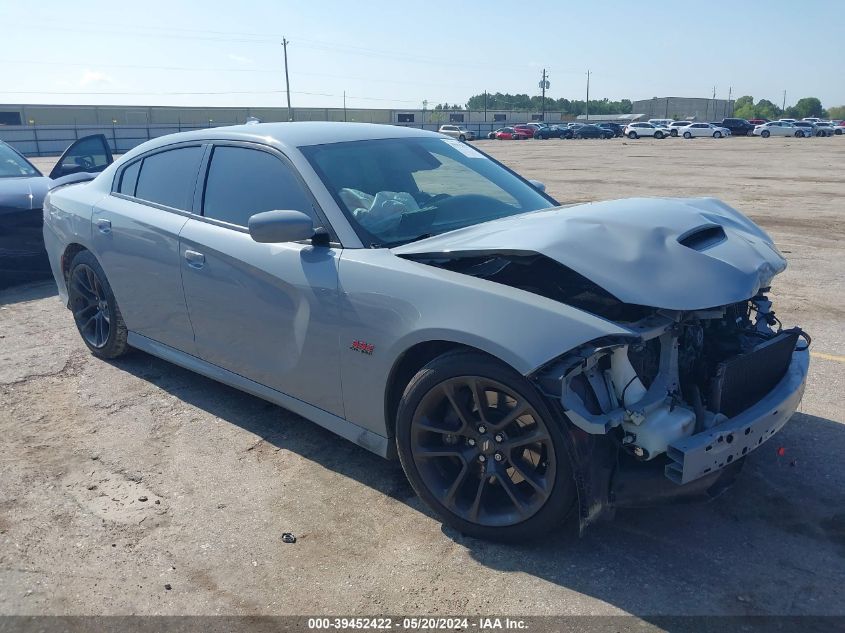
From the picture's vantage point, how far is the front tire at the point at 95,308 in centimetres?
505

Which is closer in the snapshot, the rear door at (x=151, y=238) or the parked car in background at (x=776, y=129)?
the rear door at (x=151, y=238)

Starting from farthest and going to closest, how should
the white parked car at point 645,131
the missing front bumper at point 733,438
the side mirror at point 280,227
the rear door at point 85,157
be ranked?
1. the white parked car at point 645,131
2. the rear door at point 85,157
3. the side mirror at point 280,227
4. the missing front bumper at point 733,438

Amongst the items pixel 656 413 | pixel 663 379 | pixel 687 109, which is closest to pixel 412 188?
pixel 663 379

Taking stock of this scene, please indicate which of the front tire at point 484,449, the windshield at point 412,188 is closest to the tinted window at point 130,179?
the windshield at point 412,188

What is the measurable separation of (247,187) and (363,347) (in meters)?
1.33

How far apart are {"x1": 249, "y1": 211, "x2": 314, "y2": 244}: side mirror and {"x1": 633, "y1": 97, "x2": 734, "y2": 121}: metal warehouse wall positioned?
378 ft

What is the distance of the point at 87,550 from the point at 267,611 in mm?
955

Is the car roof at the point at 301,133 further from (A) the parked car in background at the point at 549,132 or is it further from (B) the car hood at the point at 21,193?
(A) the parked car in background at the point at 549,132

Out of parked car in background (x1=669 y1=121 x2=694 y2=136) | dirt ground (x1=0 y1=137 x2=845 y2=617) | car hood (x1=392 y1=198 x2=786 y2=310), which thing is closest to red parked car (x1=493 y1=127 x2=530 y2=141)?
parked car in background (x1=669 y1=121 x2=694 y2=136)

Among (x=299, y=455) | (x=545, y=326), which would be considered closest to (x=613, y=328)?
(x=545, y=326)

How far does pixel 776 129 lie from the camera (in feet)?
193

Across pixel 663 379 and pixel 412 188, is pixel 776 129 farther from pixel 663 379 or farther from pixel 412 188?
pixel 663 379

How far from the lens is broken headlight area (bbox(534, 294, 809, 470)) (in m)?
2.66

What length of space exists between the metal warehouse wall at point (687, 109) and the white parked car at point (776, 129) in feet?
169
